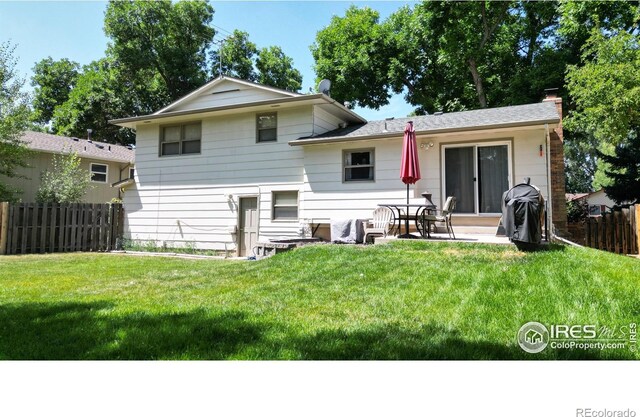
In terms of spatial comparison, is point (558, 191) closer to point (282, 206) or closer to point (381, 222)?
point (381, 222)

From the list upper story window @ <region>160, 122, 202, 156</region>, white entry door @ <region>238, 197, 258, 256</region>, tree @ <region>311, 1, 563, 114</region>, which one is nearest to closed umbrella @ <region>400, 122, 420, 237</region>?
white entry door @ <region>238, 197, 258, 256</region>

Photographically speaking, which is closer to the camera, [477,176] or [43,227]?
[477,176]

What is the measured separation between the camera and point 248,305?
4043 mm

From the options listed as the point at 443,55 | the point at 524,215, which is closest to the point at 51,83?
the point at 443,55

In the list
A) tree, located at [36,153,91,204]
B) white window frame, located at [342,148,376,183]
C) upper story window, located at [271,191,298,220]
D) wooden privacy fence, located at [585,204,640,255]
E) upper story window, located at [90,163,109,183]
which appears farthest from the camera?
upper story window, located at [90,163,109,183]

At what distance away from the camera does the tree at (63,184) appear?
15.1 meters

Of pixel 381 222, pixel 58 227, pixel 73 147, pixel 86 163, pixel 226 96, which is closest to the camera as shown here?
pixel 381 222

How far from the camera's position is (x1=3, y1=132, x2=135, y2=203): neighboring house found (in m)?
16.6

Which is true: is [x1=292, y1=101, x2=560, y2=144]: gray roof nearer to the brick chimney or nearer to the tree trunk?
the brick chimney

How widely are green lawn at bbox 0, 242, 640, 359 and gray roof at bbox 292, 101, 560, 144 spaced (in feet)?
12.4

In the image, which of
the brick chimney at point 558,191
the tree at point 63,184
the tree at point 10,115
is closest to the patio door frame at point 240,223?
the tree at point 63,184

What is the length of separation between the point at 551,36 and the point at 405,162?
16247mm

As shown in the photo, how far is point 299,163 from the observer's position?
1141cm

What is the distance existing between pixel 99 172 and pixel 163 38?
12018 mm
